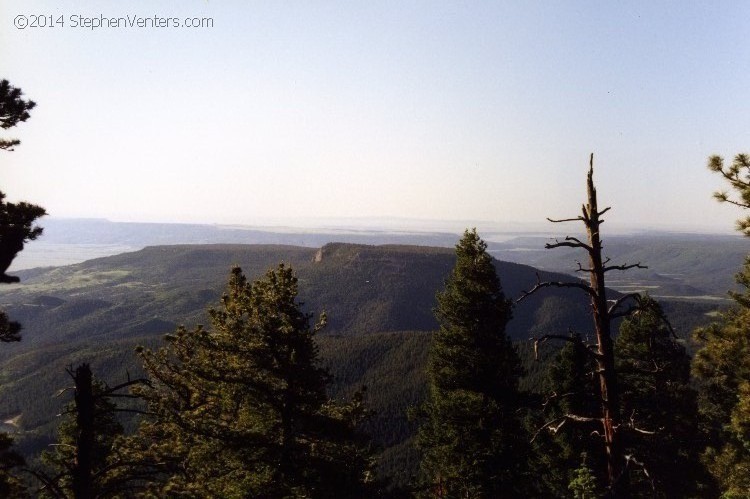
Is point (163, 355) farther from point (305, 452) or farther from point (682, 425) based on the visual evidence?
point (682, 425)

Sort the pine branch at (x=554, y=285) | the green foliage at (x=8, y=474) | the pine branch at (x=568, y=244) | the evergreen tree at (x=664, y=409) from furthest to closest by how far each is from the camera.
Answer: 1. the evergreen tree at (x=664, y=409)
2. the green foliage at (x=8, y=474)
3. the pine branch at (x=554, y=285)
4. the pine branch at (x=568, y=244)

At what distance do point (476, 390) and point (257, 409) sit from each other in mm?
8728

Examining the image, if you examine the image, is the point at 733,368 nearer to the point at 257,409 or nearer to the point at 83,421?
the point at 257,409

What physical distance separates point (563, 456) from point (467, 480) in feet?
36.9

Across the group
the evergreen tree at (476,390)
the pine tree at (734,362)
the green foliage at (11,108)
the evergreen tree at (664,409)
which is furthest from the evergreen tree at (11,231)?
the evergreen tree at (664,409)

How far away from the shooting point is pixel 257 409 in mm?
16219

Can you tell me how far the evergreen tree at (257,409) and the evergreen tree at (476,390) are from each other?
4630mm

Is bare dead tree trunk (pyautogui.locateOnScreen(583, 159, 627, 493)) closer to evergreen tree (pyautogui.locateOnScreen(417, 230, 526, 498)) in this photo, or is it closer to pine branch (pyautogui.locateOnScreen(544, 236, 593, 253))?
pine branch (pyautogui.locateOnScreen(544, 236, 593, 253))

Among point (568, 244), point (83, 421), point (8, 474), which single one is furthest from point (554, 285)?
point (8, 474)

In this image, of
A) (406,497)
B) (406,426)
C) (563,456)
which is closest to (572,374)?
(563,456)

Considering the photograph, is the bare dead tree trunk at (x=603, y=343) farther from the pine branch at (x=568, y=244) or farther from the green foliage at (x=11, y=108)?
the green foliage at (x=11, y=108)

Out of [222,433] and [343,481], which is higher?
[222,433]

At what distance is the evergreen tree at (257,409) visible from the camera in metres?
15.0

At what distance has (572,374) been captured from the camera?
28.2 metres
